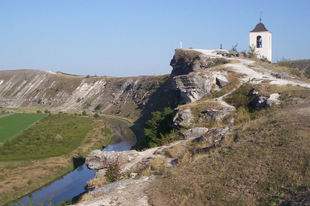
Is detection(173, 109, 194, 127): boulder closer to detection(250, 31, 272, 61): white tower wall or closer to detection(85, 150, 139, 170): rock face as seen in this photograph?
detection(85, 150, 139, 170): rock face

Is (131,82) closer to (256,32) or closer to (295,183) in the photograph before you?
(256,32)

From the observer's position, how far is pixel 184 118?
18.3 m

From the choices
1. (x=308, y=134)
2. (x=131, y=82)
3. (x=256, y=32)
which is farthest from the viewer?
(x=131, y=82)

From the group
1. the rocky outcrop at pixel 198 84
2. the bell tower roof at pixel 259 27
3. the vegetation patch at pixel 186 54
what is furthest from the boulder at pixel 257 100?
the bell tower roof at pixel 259 27

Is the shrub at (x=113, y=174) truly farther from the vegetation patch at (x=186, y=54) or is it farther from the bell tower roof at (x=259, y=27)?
the bell tower roof at (x=259, y=27)

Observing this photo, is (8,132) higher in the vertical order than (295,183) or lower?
lower

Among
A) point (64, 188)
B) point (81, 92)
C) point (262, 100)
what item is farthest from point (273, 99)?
point (81, 92)

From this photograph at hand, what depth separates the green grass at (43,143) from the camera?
96.1ft

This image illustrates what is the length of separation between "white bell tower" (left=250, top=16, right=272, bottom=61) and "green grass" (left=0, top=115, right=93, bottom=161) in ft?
76.7

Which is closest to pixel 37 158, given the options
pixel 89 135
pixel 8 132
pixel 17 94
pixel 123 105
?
pixel 89 135

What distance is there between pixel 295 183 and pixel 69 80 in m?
88.3

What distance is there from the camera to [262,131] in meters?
10.2

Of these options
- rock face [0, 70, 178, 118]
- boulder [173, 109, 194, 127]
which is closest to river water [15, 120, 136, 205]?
boulder [173, 109, 194, 127]

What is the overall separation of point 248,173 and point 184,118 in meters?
10.6
